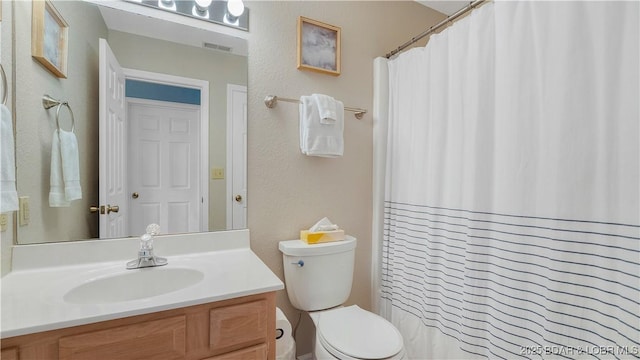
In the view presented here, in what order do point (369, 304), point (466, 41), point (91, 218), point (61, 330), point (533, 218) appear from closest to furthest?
point (61, 330) → point (533, 218) → point (91, 218) → point (466, 41) → point (369, 304)

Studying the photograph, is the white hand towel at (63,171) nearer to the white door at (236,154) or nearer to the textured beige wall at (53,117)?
the textured beige wall at (53,117)

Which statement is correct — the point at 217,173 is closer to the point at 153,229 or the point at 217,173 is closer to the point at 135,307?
the point at 153,229

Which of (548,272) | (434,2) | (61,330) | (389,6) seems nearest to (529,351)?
(548,272)

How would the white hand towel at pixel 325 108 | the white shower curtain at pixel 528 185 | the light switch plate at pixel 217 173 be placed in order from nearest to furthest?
the white shower curtain at pixel 528 185, the light switch plate at pixel 217 173, the white hand towel at pixel 325 108

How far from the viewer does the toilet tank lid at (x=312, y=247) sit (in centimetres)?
150

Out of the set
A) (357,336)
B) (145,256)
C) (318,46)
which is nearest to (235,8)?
(318,46)

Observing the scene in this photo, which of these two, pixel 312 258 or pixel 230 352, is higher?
pixel 312 258

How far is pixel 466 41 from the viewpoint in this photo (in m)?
1.34

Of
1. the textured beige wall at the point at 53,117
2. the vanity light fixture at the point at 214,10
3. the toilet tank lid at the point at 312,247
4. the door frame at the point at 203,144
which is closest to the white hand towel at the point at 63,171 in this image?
the textured beige wall at the point at 53,117

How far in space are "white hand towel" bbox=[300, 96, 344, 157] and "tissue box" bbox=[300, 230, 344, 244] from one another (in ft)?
1.39

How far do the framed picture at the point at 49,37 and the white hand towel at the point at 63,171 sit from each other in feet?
0.86

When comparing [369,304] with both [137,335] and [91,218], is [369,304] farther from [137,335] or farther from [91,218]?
[91,218]

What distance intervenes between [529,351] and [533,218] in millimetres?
498

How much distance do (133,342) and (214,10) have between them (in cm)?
144
